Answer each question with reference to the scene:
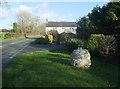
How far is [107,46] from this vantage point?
7.47 metres

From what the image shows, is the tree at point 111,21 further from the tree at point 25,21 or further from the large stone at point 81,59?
the tree at point 25,21

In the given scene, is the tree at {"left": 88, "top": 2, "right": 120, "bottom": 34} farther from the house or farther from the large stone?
the house

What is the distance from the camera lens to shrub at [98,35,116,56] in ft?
24.3

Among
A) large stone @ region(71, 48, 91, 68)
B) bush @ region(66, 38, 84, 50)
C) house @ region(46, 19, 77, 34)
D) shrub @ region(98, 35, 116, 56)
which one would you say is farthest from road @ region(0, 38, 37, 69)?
house @ region(46, 19, 77, 34)

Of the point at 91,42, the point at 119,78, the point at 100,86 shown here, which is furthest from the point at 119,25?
the point at 100,86

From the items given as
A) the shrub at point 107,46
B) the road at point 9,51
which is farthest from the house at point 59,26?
the shrub at point 107,46

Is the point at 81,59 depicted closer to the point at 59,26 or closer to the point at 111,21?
the point at 111,21

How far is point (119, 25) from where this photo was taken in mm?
9555

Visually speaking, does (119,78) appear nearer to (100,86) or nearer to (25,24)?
(100,86)

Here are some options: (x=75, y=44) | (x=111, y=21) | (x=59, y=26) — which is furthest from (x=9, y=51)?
(x=59, y=26)

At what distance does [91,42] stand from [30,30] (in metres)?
55.0

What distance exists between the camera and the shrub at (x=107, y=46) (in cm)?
741

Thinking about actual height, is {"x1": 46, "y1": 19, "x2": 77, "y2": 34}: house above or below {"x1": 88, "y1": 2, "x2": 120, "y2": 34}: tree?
above

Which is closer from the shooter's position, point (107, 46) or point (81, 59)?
point (81, 59)
